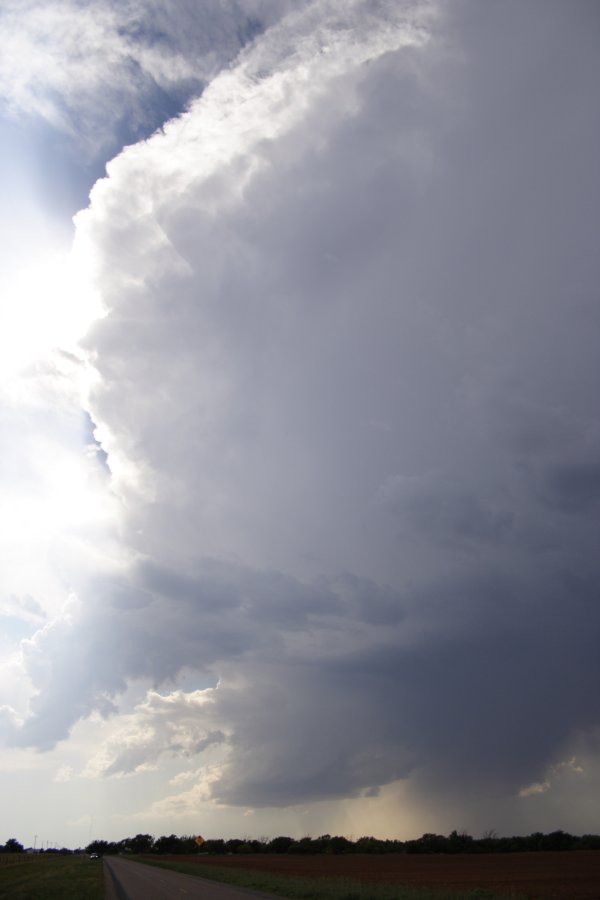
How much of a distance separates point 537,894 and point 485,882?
1651 centimetres

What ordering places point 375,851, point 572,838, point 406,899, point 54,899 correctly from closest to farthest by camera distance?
point 406,899, point 54,899, point 572,838, point 375,851

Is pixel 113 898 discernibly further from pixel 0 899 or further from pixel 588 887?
pixel 588 887

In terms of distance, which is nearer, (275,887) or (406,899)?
(406,899)

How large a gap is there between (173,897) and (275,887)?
1135 cm

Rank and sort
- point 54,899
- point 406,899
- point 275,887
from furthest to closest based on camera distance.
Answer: point 275,887, point 54,899, point 406,899

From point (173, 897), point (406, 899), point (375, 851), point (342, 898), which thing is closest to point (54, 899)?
point (173, 897)

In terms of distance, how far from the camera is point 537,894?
41.1 metres

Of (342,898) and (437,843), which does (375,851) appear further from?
(342,898)

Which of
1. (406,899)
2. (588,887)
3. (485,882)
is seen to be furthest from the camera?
(485,882)

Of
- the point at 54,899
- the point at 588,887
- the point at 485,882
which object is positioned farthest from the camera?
the point at 485,882

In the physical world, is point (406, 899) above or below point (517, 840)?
above

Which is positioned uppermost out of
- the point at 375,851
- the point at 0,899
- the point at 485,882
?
the point at 0,899

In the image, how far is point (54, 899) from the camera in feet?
130

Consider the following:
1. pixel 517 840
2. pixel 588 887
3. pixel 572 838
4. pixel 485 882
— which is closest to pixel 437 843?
pixel 517 840
